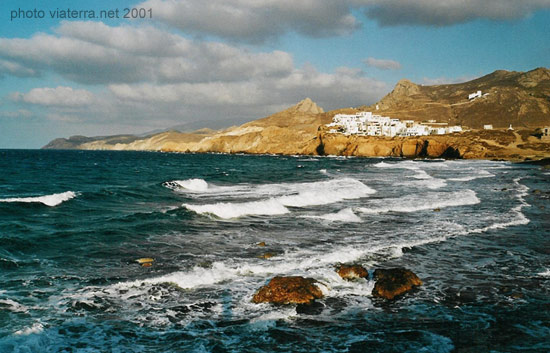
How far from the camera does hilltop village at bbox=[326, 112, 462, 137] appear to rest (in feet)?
422

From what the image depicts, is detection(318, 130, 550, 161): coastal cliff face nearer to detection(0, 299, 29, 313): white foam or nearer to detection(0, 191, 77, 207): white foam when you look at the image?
detection(0, 191, 77, 207): white foam

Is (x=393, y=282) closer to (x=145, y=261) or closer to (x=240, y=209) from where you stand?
(x=145, y=261)

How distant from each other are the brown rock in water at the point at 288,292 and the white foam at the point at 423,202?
14.9 m

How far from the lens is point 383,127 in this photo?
13938 centimetres

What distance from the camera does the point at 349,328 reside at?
8172mm

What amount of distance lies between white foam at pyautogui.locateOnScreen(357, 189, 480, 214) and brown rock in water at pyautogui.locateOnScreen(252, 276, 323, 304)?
14.9 metres

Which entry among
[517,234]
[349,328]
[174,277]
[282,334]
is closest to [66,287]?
[174,277]

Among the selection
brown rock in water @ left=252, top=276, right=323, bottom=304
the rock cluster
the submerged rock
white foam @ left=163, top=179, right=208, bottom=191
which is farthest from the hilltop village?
brown rock in water @ left=252, top=276, right=323, bottom=304

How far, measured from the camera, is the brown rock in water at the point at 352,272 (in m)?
11.5

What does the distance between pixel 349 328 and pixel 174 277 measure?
19.3 ft

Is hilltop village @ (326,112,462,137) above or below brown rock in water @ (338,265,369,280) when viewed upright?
above

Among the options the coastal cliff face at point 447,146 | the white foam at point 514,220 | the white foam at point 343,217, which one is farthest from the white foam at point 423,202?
the coastal cliff face at point 447,146

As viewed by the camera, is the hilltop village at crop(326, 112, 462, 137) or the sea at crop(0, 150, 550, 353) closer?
the sea at crop(0, 150, 550, 353)

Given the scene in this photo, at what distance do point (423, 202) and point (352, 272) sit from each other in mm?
18233
